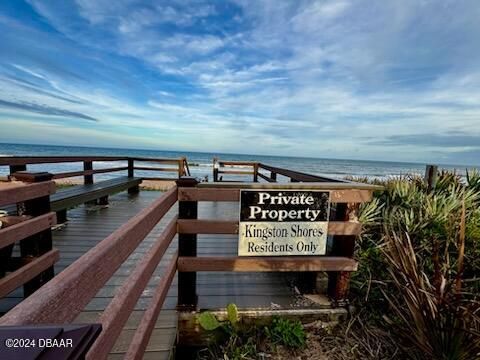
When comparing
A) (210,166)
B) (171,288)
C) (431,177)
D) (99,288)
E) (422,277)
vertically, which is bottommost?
(171,288)

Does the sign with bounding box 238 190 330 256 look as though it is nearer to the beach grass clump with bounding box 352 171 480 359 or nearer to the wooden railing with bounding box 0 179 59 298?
the beach grass clump with bounding box 352 171 480 359

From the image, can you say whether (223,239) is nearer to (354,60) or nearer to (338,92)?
(354,60)

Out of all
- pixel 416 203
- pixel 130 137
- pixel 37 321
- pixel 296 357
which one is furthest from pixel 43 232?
pixel 130 137

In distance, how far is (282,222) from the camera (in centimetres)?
207

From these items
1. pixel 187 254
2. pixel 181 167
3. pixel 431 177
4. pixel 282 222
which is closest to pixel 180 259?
pixel 187 254

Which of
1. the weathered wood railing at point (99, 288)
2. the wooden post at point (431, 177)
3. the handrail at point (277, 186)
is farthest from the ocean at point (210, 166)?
the weathered wood railing at point (99, 288)

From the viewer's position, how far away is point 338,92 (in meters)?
18.4

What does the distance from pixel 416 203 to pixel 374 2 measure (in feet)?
17.3

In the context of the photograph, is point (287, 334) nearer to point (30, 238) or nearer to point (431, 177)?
point (30, 238)

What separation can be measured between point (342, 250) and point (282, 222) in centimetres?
66

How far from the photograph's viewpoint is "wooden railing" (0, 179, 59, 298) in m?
1.73

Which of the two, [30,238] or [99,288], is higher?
[99,288]

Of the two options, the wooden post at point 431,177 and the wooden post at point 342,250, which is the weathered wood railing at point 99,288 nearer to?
the wooden post at point 342,250

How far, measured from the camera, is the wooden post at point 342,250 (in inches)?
86.0
